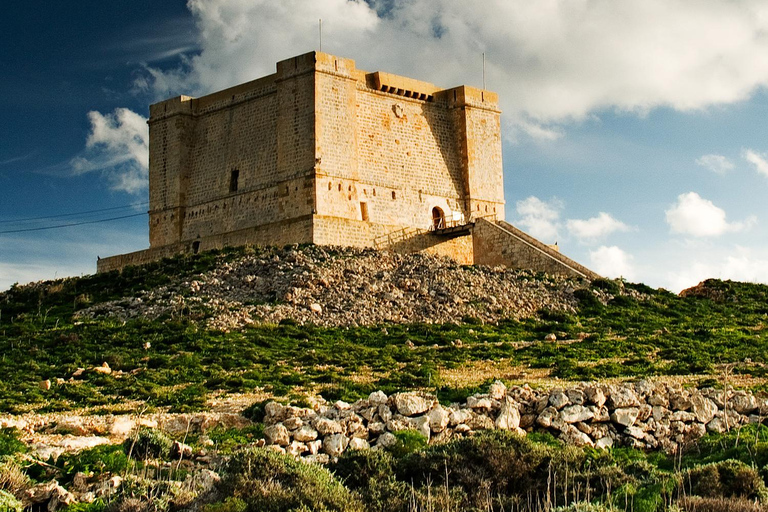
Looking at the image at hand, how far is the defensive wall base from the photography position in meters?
31.2

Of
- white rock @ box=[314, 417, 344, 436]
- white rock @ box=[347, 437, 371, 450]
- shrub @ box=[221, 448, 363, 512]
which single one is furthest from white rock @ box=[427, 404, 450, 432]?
shrub @ box=[221, 448, 363, 512]

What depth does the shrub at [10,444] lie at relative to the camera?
12.2m

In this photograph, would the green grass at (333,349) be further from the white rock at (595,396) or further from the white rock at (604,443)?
the white rock at (604,443)

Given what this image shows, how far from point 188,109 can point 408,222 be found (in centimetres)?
862

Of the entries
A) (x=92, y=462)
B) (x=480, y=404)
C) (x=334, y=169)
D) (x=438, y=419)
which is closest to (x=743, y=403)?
(x=480, y=404)

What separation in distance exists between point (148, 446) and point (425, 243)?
71.9 ft

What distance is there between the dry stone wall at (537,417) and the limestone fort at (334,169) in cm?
1619

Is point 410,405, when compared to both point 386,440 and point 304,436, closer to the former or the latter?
point 386,440

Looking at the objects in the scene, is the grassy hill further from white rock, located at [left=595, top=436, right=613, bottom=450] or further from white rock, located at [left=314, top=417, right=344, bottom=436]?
white rock, located at [left=314, top=417, right=344, bottom=436]

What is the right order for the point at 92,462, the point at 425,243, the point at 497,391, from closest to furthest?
the point at 92,462 → the point at 497,391 → the point at 425,243

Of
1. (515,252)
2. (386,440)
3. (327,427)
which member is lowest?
(386,440)

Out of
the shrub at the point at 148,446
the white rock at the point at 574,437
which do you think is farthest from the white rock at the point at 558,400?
the shrub at the point at 148,446

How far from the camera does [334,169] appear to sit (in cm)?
3222

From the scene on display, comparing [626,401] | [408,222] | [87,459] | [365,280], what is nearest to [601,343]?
[365,280]
